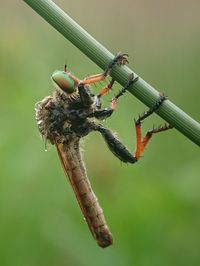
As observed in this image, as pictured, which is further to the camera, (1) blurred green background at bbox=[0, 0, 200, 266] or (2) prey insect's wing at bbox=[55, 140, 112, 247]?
(1) blurred green background at bbox=[0, 0, 200, 266]

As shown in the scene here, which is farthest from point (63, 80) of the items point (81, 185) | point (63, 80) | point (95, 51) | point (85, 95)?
point (95, 51)

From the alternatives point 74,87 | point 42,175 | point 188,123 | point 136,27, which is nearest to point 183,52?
point 136,27

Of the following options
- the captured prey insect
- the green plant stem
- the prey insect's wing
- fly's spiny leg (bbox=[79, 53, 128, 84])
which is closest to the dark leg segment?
the captured prey insect

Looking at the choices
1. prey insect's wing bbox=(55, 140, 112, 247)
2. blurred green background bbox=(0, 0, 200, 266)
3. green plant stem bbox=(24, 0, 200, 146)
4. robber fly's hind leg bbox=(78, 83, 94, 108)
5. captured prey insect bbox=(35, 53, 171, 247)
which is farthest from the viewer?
blurred green background bbox=(0, 0, 200, 266)

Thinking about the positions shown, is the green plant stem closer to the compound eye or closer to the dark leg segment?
the compound eye

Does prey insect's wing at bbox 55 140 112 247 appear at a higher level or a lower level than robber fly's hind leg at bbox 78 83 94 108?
lower

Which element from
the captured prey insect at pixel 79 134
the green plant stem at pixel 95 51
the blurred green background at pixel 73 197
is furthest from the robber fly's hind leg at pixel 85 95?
the green plant stem at pixel 95 51

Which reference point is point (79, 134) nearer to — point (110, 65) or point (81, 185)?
point (81, 185)
